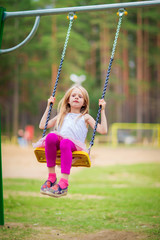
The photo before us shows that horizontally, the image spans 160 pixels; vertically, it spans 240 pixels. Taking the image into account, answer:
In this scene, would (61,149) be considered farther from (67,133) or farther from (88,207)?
(88,207)

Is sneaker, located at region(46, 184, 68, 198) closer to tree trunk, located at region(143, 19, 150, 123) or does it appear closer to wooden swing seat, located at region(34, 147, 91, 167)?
wooden swing seat, located at region(34, 147, 91, 167)

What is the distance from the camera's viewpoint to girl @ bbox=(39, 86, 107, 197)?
3535 mm

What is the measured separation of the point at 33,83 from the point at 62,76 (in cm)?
630

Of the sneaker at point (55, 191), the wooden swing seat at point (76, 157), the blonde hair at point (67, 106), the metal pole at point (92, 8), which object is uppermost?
the metal pole at point (92, 8)

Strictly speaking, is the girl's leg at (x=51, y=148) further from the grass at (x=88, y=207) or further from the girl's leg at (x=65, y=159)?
the grass at (x=88, y=207)

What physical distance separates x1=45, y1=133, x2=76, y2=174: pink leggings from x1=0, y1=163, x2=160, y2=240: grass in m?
1.25

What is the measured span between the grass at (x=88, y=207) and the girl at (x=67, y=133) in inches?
44.3

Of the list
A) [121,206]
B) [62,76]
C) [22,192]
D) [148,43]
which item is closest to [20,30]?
[62,76]

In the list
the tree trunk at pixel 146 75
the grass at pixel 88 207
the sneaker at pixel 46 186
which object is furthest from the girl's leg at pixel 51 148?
the tree trunk at pixel 146 75

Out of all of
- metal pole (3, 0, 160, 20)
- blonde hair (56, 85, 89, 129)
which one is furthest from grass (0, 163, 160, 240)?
metal pole (3, 0, 160, 20)

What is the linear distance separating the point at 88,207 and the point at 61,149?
291 centimetres

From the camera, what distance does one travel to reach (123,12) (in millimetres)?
4156

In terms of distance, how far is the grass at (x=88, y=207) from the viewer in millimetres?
4770

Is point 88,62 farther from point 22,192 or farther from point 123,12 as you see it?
point 123,12
